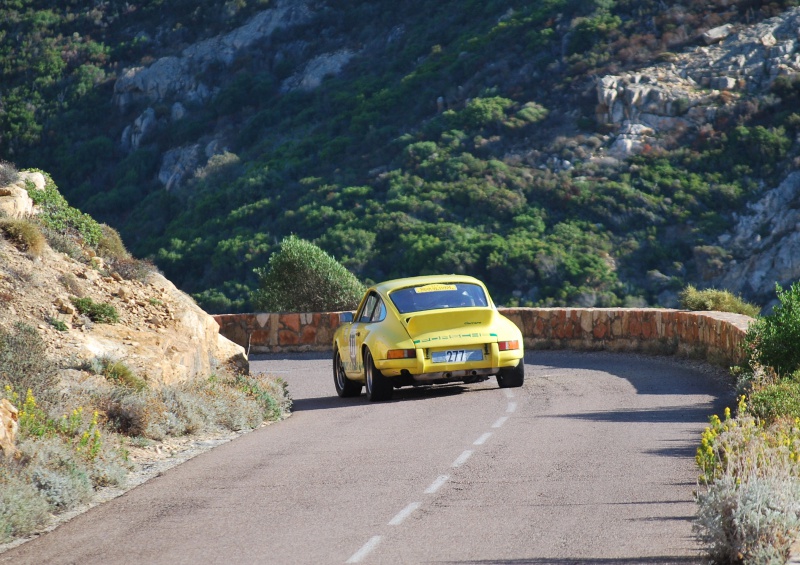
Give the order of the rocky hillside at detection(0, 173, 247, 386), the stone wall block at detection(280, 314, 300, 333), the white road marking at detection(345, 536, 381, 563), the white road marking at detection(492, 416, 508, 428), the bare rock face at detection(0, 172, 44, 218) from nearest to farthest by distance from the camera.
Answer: the white road marking at detection(345, 536, 381, 563) → the white road marking at detection(492, 416, 508, 428) → the rocky hillside at detection(0, 173, 247, 386) → the bare rock face at detection(0, 172, 44, 218) → the stone wall block at detection(280, 314, 300, 333)

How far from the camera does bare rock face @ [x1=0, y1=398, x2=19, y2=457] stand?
9383 millimetres

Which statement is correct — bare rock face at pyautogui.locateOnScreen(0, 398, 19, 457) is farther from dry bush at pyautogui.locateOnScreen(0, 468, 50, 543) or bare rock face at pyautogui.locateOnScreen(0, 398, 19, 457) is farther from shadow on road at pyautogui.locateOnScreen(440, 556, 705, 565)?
shadow on road at pyautogui.locateOnScreen(440, 556, 705, 565)

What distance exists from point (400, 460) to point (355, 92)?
52.3 meters

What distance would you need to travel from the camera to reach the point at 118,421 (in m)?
12.4

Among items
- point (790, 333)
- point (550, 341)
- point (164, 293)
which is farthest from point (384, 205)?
point (790, 333)

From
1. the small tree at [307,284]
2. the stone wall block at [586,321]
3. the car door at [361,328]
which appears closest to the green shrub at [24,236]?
the car door at [361,328]

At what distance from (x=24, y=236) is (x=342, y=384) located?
5226 millimetres

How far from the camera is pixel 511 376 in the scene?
56.1 feet

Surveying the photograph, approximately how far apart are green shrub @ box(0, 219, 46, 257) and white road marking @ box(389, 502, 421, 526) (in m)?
10.1

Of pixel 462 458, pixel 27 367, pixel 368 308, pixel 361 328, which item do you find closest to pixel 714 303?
pixel 368 308

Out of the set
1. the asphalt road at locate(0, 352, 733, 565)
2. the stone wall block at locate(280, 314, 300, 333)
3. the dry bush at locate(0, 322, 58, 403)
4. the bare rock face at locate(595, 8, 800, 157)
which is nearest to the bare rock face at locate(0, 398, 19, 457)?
the asphalt road at locate(0, 352, 733, 565)

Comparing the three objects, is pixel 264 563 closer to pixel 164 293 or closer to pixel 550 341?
pixel 164 293

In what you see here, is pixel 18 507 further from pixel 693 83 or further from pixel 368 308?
pixel 693 83

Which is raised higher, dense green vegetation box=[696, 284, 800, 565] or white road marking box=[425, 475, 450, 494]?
dense green vegetation box=[696, 284, 800, 565]
